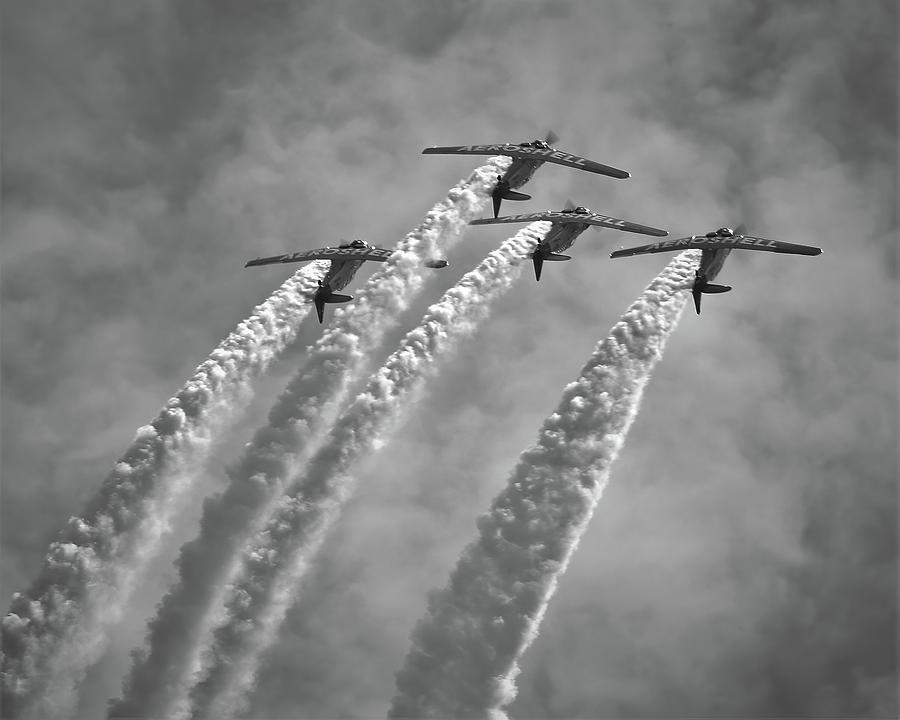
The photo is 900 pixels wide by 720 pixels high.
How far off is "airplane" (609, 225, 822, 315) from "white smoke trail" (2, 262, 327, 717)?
3765 cm

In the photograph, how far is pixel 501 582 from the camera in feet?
291

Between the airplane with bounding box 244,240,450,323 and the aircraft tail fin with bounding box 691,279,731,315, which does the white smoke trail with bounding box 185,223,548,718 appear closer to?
the airplane with bounding box 244,240,450,323

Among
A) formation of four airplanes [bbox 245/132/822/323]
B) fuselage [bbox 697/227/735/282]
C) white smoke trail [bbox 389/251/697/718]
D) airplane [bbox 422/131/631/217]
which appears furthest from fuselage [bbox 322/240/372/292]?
fuselage [bbox 697/227/735/282]

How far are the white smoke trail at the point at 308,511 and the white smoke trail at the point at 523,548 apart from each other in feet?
36.7

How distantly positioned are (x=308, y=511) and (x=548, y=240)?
2975cm

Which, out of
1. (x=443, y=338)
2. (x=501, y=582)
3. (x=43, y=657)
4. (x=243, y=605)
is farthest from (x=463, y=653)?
(x=43, y=657)

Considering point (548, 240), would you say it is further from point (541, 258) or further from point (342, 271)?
point (342, 271)

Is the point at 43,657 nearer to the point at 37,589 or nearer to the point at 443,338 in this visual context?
the point at 37,589

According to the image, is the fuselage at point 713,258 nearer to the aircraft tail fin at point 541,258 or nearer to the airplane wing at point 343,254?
the aircraft tail fin at point 541,258

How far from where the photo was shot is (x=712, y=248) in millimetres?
96500

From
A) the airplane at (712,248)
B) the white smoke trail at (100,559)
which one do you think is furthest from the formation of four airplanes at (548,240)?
the white smoke trail at (100,559)

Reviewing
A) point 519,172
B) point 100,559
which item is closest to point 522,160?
point 519,172

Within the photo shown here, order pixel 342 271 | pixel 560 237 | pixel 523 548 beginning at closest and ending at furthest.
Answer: pixel 523 548 < pixel 560 237 < pixel 342 271

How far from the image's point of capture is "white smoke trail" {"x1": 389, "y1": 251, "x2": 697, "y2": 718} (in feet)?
283
